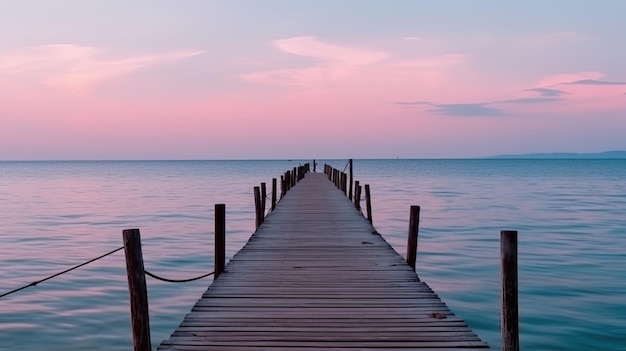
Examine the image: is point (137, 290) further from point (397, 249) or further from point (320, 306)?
point (397, 249)

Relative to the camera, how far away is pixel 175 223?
96.6ft

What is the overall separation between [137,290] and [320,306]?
2201mm

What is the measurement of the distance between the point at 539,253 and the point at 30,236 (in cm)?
1840

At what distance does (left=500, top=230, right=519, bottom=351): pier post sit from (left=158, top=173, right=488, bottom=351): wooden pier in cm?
25

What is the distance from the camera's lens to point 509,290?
5.77 m

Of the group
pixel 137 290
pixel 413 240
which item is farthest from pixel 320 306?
pixel 413 240

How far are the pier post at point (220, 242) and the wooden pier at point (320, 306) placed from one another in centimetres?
15

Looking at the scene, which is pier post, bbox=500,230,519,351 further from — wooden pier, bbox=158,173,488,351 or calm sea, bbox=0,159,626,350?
calm sea, bbox=0,159,626,350

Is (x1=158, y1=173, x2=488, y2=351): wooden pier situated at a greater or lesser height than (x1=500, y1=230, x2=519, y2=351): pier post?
lesser

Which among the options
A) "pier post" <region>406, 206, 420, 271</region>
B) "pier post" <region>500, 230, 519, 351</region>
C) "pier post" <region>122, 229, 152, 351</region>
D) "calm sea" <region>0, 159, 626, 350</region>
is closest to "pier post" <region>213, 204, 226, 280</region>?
"calm sea" <region>0, 159, 626, 350</region>

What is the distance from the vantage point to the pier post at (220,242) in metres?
9.61

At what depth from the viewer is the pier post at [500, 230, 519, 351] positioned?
5.70 m

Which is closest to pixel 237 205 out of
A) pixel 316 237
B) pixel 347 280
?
pixel 316 237

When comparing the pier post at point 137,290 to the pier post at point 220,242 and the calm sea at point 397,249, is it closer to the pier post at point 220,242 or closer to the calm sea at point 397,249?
the pier post at point 220,242
